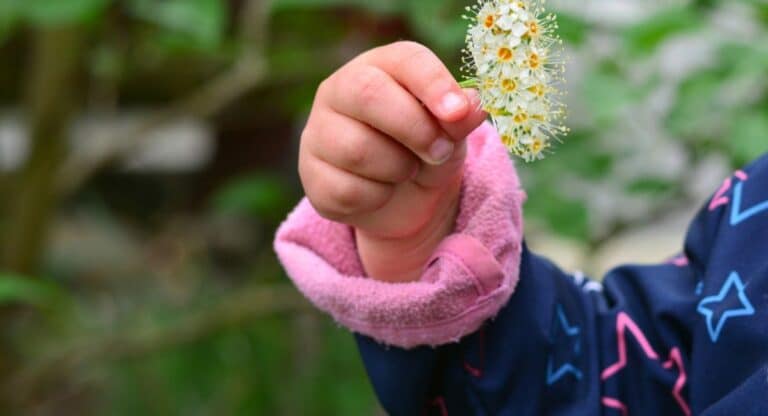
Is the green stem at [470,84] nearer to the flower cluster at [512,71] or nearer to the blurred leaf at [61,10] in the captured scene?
the flower cluster at [512,71]

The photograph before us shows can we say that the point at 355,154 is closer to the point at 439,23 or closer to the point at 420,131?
the point at 420,131

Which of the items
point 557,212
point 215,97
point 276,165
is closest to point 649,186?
point 557,212

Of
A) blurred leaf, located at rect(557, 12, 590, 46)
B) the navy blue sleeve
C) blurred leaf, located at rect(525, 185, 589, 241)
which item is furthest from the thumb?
blurred leaf, located at rect(525, 185, 589, 241)

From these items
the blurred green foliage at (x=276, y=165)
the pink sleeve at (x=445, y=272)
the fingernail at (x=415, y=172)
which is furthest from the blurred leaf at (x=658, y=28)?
the fingernail at (x=415, y=172)

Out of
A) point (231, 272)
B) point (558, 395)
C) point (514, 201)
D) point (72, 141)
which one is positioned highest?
→ point (514, 201)

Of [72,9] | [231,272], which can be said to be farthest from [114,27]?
[231,272]

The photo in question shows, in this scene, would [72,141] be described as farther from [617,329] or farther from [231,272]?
[617,329]

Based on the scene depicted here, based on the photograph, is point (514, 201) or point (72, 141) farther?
point (72, 141)
